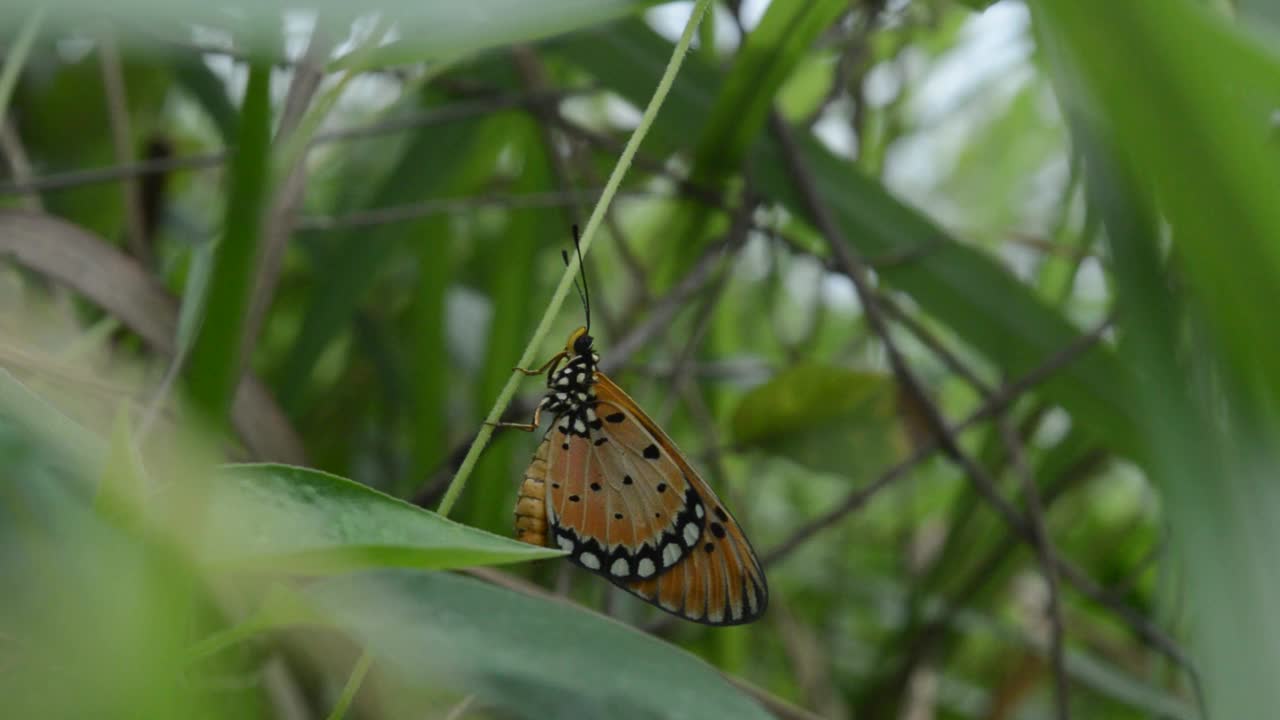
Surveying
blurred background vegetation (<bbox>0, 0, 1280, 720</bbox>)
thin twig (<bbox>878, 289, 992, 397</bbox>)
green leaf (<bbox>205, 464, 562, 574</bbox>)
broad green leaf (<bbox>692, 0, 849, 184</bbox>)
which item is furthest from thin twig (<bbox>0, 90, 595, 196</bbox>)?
green leaf (<bbox>205, 464, 562, 574</bbox>)

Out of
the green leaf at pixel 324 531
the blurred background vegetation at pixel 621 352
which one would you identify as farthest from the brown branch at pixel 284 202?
the green leaf at pixel 324 531

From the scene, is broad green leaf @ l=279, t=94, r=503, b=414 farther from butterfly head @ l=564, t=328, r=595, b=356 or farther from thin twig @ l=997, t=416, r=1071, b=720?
thin twig @ l=997, t=416, r=1071, b=720

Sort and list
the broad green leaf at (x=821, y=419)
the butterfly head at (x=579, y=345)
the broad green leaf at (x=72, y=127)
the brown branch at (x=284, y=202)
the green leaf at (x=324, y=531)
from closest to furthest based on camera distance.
Answer: 1. the green leaf at (x=324, y=531)
2. the brown branch at (x=284, y=202)
3. the butterfly head at (x=579, y=345)
4. the broad green leaf at (x=821, y=419)
5. the broad green leaf at (x=72, y=127)

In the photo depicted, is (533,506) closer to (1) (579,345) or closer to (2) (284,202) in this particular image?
(1) (579,345)

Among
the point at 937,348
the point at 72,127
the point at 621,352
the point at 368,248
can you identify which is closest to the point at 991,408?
the point at 937,348

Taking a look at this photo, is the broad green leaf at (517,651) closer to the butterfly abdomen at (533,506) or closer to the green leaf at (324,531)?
the green leaf at (324,531)

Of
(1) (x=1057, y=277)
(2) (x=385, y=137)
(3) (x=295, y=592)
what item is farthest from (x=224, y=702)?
(1) (x=1057, y=277)
